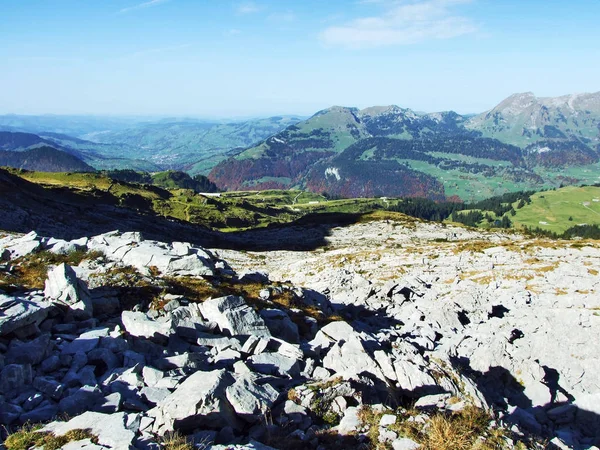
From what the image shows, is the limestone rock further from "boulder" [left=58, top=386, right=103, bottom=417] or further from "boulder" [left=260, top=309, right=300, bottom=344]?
"boulder" [left=260, top=309, right=300, bottom=344]

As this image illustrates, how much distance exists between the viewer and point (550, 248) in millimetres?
51938

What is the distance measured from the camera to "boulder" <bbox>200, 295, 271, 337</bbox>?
1975cm

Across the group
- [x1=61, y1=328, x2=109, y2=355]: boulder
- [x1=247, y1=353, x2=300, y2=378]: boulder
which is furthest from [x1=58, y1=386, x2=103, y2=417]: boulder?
[x1=247, y1=353, x2=300, y2=378]: boulder

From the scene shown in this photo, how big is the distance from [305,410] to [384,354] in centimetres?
532

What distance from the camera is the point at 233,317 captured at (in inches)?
791

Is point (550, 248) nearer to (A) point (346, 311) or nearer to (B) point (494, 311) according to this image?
(B) point (494, 311)

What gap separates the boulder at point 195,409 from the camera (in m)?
11.2

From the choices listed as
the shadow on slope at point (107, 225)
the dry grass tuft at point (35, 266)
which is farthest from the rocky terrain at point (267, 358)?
the shadow on slope at point (107, 225)

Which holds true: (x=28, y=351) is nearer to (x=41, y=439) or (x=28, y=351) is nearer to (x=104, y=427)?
(x=41, y=439)

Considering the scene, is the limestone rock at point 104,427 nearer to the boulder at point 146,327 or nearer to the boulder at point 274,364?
the boulder at point 274,364

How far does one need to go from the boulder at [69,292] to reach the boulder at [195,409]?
9.33 m

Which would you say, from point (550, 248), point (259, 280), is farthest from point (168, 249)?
point (550, 248)

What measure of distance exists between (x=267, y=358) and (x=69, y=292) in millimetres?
10891

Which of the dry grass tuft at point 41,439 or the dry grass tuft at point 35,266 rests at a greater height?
the dry grass tuft at point 41,439
